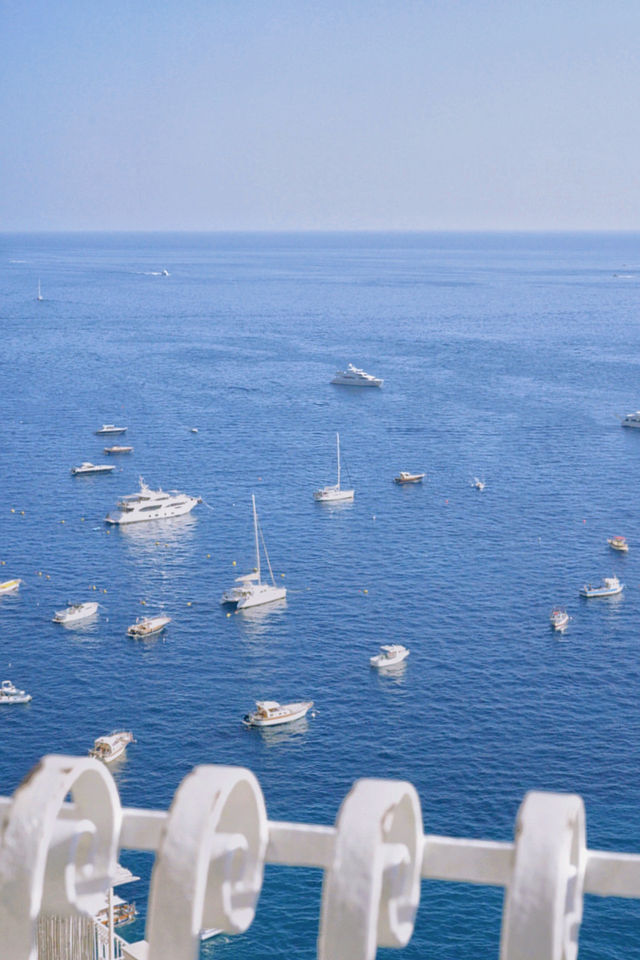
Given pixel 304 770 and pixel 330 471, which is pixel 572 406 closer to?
pixel 330 471

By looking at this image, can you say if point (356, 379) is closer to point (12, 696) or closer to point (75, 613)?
point (75, 613)

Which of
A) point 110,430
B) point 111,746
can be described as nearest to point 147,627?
point 111,746

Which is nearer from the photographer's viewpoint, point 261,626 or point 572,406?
point 261,626

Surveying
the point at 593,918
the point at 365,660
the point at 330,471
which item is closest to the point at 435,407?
the point at 330,471

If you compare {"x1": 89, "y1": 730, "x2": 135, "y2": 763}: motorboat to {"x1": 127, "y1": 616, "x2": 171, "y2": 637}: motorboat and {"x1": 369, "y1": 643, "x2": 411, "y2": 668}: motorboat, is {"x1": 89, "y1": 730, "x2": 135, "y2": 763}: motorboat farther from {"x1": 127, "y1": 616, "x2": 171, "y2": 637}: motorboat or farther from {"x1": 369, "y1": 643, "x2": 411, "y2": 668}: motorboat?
{"x1": 369, "y1": 643, "x2": 411, "y2": 668}: motorboat

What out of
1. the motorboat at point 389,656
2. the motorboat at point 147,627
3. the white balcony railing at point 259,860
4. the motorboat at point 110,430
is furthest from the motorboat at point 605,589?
the white balcony railing at point 259,860

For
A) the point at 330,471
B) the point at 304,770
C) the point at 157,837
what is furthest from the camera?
the point at 330,471

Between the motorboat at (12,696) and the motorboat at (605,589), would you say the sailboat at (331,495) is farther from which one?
the motorboat at (12,696)

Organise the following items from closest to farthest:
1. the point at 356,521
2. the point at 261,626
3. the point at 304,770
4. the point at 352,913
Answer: the point at 352,913
the point at 304,770
the point at 261,626
the point at 356,521
